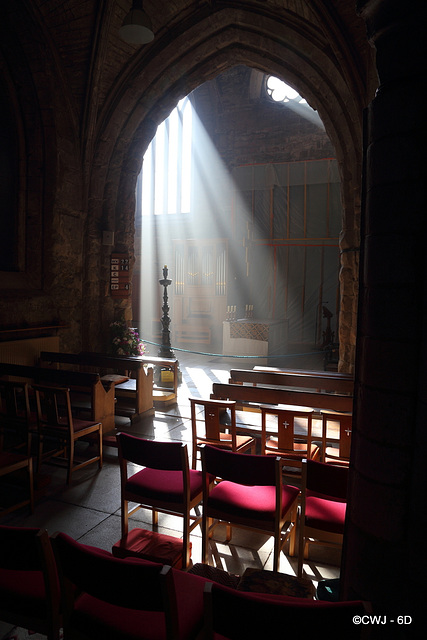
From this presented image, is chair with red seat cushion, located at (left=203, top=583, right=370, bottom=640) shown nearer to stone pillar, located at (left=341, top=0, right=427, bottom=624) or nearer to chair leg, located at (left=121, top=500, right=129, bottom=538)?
stone pillar, located at (left=341, top=0, right=427, bottom=624)

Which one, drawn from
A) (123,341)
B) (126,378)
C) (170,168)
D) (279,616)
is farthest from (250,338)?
(279,616)

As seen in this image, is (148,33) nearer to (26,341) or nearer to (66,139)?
(66,139)

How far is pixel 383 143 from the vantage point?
1.43m

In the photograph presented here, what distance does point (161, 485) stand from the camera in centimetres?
265

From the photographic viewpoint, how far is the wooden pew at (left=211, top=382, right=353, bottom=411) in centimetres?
387

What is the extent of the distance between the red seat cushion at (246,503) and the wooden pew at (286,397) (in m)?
1.31

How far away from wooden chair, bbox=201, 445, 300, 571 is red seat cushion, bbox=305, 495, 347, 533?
0.14m

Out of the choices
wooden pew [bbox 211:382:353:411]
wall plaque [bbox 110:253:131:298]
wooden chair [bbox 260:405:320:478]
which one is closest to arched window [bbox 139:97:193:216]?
wall plaque [bbox 110:253:131:298]

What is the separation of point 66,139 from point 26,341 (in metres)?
3.32

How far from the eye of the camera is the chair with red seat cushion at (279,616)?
1.10 m

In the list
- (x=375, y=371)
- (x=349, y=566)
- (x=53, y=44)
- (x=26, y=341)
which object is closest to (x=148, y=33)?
(x=53, y=44)

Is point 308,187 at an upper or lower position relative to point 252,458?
upper

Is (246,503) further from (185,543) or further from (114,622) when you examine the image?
(114,622)

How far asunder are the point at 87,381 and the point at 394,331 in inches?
149
